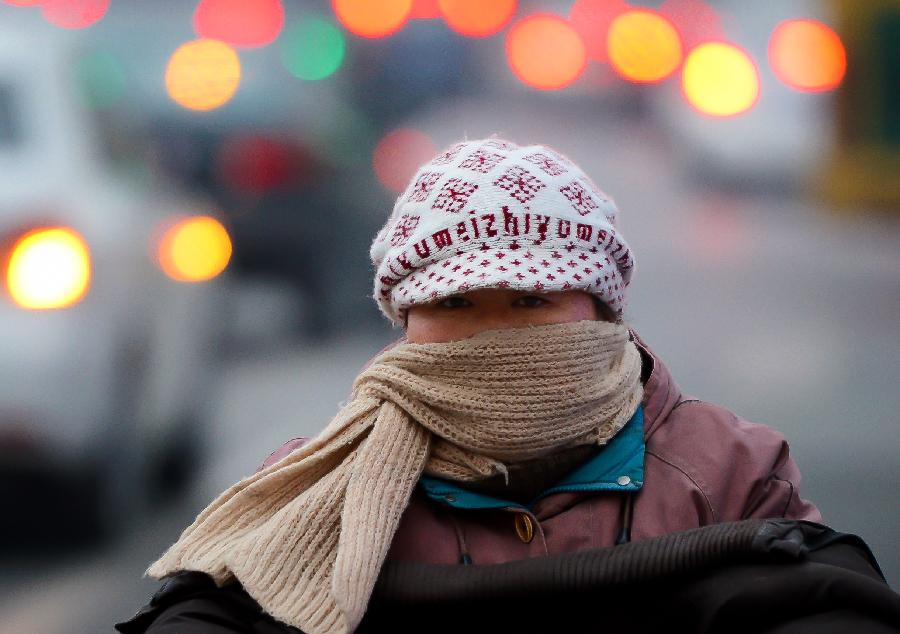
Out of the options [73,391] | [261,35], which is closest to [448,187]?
[73,391]

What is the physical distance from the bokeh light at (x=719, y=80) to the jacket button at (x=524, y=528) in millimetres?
4001

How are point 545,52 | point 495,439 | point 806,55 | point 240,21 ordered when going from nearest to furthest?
point 495,439 < point 806,55 < point 545,52 < point 240,21

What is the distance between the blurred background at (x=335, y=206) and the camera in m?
4.96

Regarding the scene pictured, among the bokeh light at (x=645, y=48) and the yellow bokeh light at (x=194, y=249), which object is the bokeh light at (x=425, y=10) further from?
the yellow bokeh light at (x=194, y=249)

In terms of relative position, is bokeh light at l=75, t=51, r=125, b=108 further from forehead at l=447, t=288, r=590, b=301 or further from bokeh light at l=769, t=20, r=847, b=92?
forehead at l=447, t=288, r=590, b=301

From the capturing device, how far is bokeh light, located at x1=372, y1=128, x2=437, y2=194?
5711mm

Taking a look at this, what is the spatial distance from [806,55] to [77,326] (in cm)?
341

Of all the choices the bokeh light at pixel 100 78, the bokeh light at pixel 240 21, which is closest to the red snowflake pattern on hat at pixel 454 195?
the bokeh light at pixel 100 78

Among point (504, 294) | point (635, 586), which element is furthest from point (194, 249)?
point (635, 586)

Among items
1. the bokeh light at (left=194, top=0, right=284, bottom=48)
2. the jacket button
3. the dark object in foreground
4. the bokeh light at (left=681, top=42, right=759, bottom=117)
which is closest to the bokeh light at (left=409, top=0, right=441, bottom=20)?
the bokeh light at (left=194, top=0, right=284, bottom=48)

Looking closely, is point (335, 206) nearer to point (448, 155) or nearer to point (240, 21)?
point (240, 21)

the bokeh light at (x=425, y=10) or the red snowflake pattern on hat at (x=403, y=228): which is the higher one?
the bokeh light at (x=425, y=10)

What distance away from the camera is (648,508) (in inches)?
82.1

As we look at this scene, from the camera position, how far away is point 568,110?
18.4 feet
